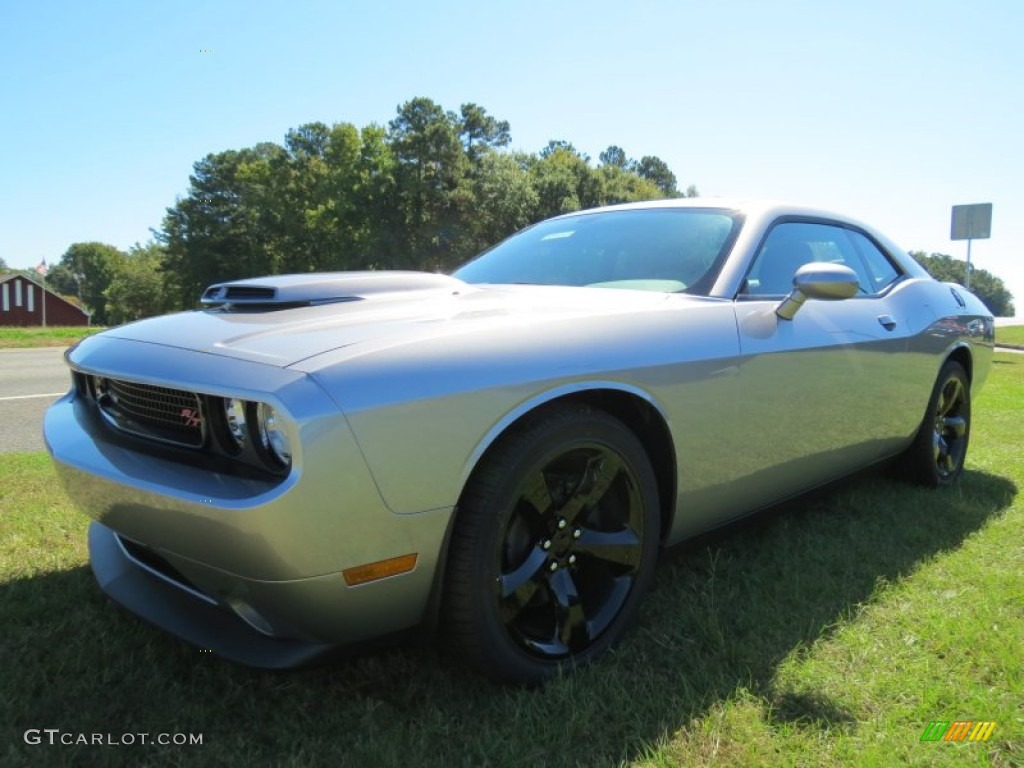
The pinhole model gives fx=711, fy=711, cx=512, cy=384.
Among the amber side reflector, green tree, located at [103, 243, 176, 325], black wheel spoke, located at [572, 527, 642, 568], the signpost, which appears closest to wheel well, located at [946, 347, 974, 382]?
black wheel spoke, located at [572, 527, 642, 568]

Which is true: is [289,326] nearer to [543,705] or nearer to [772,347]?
[543,705]

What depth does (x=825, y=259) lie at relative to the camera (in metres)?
3.15

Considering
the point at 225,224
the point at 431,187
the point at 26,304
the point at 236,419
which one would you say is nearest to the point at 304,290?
the point at 236,419

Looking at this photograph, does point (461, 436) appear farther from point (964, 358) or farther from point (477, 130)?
point (477, 130)

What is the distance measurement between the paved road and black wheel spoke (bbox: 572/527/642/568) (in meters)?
4.26

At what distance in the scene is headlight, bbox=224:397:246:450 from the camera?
1.52 m

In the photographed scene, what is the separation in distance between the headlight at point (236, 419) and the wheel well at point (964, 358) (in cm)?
359

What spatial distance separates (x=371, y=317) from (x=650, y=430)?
0.87 m

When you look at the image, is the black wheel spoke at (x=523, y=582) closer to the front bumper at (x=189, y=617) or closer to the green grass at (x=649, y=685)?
the green grass at (x=649, y=685)

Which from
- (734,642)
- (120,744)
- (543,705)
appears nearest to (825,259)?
(734,642)

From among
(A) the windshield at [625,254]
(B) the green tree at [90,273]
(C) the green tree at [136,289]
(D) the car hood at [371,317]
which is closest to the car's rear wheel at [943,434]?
(A) the windshield at [625,254]

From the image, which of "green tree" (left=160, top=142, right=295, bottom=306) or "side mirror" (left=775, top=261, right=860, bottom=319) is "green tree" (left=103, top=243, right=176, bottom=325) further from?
"side mirror" (left=775, top=261, right=860, bottom=319)

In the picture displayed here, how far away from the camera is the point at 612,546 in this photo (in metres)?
1.97

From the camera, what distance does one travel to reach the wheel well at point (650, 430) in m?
1.96
